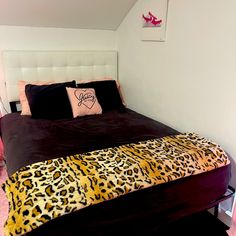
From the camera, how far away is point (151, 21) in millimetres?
2590

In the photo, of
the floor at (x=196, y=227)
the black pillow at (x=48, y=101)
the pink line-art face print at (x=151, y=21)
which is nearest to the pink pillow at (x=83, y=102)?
the black pillow at (x=48, y=101)

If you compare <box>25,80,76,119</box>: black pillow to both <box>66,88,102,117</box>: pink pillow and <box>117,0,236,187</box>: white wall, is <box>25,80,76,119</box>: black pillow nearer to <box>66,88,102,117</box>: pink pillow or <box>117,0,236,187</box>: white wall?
<box>66,88,102,117</box>: pink pillow

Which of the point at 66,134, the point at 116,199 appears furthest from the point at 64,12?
the point at 116,199

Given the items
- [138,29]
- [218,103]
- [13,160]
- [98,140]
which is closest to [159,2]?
[138,29]

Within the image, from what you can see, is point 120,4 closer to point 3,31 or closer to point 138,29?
point 138,29

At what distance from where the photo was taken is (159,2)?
8.00ft

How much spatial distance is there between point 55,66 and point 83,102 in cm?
67

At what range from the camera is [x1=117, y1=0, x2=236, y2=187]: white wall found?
1.87 metres

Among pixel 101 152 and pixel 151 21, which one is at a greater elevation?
pixel 151 21

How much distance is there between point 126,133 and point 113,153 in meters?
0.52

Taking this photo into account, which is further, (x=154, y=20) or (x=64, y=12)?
(x=64, y=12)

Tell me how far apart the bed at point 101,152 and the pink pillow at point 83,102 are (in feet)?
0.31

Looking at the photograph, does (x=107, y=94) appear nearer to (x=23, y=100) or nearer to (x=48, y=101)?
(x=48, y=101)

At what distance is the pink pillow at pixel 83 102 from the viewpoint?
261 cm
